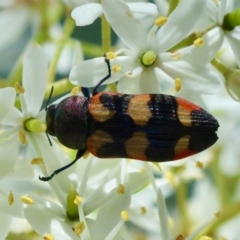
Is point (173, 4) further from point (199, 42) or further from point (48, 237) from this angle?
point (48, 237)

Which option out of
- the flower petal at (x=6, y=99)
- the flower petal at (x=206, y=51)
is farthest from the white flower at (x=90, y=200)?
the flower petal at (x=206, y=51)

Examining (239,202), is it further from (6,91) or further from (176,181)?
(6,91)

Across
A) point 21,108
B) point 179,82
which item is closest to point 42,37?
point 21,108

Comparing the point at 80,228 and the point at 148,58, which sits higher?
the point at 148,58

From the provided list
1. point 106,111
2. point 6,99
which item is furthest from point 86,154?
point 6,99

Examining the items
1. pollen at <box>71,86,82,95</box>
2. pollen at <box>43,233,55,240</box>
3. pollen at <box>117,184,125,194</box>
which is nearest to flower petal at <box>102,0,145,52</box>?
pollen at <box>71,86,82,95</box>
